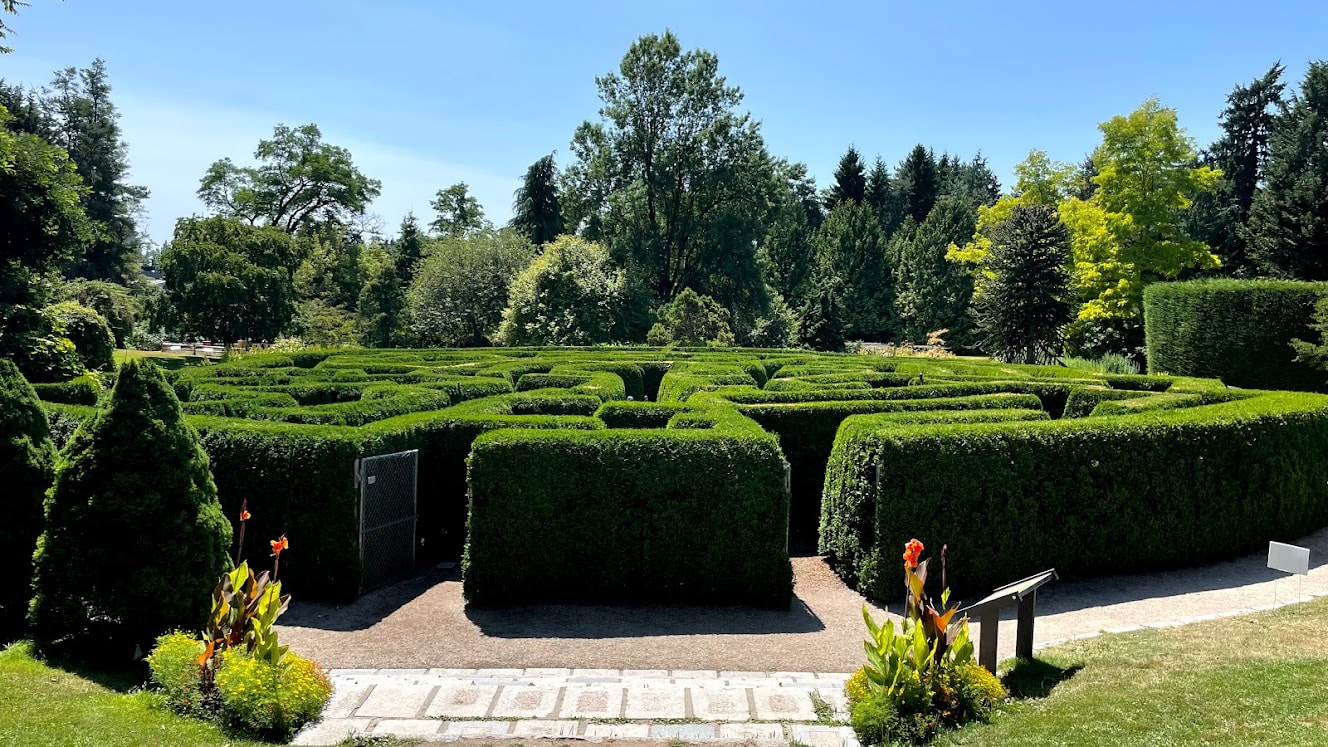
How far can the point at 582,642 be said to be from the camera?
298 inches

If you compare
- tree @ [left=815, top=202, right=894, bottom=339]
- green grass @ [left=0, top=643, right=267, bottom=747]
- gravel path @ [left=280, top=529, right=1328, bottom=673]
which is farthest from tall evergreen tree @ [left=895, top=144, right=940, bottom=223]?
green grass @ [left=0, top=643, right=267, bottom=747]

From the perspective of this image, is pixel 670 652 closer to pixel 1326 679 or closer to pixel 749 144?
pixel 1326 679

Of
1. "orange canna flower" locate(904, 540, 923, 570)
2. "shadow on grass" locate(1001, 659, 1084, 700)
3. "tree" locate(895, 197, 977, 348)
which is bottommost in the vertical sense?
"shadow on grass" locate(1001, 659, 1084, 700)

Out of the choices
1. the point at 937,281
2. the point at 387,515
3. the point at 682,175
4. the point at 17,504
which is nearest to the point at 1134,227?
the point at 937,281

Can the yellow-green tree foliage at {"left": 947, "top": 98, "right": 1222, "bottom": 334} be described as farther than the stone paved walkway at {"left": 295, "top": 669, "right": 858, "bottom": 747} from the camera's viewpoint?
Yes

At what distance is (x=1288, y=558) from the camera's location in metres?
7.20

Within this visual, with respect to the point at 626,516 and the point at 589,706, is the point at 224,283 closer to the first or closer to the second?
the point at 626,516

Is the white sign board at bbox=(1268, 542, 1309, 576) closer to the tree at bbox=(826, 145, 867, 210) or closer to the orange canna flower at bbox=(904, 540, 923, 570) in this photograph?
the orange canna flower at bbox=(904, 540, 923, 570)

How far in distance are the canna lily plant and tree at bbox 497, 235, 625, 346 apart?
30.7 m

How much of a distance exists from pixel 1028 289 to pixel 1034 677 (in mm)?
22377

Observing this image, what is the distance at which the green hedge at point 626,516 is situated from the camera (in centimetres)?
848

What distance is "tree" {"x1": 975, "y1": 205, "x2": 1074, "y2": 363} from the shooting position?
1005 inches

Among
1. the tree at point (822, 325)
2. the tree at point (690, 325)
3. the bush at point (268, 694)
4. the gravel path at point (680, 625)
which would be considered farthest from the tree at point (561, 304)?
the bush at point (268, 694)

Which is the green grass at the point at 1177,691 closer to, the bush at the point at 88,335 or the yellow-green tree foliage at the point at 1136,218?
the bush at the point at 88,335
